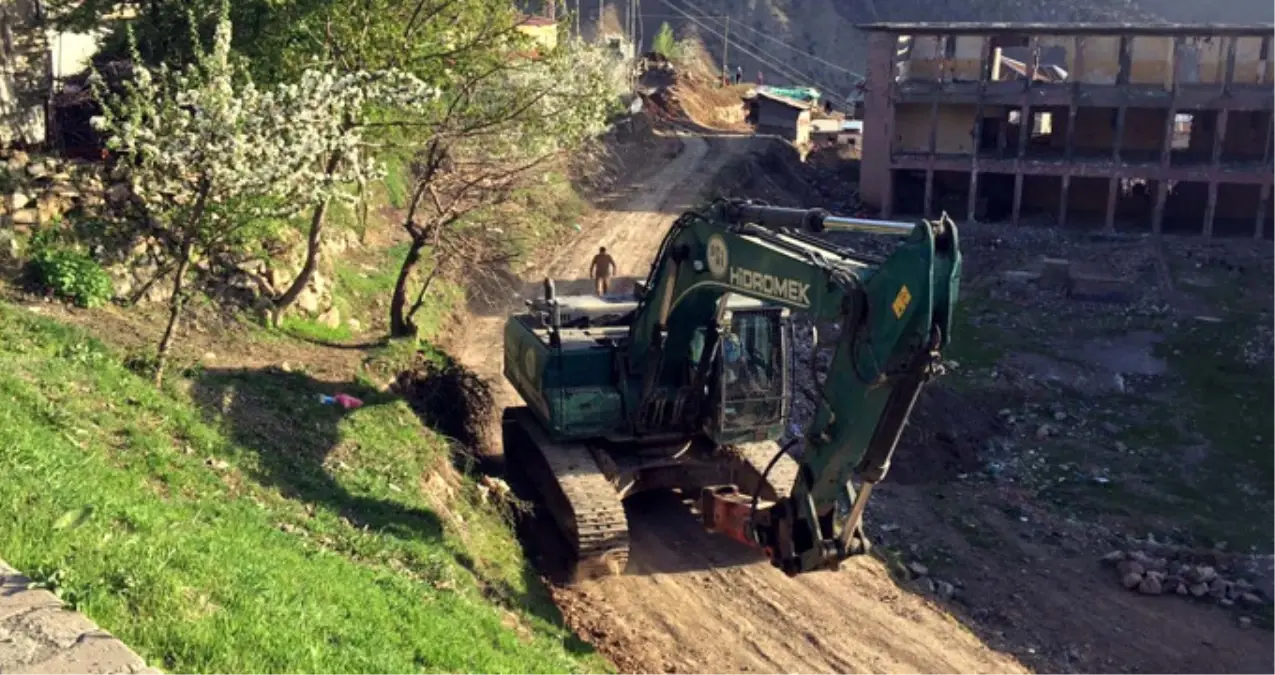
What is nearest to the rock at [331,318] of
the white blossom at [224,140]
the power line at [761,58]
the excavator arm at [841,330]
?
the white blossom at [224,140]

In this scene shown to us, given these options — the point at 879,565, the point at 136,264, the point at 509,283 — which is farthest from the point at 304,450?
the point at 509,283

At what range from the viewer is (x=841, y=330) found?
10078 mm

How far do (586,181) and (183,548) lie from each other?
3174 cm

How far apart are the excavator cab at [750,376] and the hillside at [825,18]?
88720 millimetres

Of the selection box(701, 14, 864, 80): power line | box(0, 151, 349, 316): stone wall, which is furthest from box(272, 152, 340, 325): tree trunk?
box(701, 14, 864, 80): power line

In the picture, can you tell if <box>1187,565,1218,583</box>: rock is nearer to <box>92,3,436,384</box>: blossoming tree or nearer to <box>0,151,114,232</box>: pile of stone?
<box>92,3,436,384</box>: blossoming tree

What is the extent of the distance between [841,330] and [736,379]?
365 cm

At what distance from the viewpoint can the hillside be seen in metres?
102

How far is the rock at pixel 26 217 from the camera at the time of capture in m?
16.0

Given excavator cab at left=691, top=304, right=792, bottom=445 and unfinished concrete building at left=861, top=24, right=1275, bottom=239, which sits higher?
unfinished concrete building at left=861, top=24, right=1275, bottom=239

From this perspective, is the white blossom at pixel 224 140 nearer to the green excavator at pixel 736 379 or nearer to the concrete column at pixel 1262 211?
the green excavator at pixel 736 379

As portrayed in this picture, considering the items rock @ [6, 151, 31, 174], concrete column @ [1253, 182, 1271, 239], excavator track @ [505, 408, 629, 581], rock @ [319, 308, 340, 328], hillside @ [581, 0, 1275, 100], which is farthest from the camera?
hillside @ [581, 0, 1275, 100]

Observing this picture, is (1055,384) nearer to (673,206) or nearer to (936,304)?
(673,206)

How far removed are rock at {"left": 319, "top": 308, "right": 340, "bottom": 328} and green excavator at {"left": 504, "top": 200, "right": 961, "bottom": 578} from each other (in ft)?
14.2
